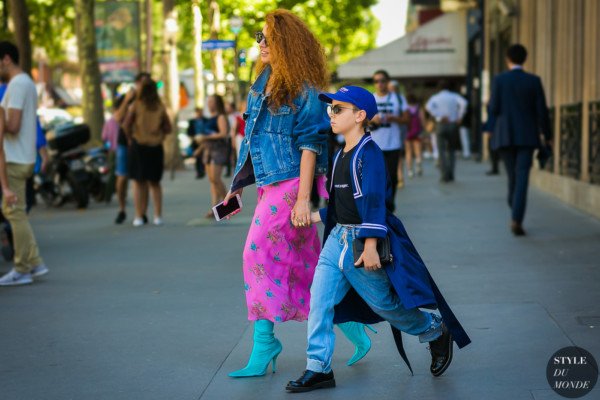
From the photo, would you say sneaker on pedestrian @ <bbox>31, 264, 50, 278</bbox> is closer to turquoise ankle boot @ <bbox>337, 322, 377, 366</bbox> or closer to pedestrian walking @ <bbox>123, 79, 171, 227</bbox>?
pedestrian walking @ <bbox>123, 79, 171, 227</bbox>

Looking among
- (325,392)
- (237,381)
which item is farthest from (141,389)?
(325,392)

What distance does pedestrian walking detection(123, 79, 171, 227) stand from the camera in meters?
15.0

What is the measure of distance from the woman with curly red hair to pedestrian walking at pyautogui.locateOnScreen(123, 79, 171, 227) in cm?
895

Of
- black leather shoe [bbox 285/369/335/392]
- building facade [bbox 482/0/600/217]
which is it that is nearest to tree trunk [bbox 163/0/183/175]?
building facade [bbox 482/0/600/217]

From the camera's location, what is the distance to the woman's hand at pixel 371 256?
5.57m

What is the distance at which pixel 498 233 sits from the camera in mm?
12688

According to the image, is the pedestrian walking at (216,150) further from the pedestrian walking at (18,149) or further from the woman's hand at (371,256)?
the woman's hand at (371,256)

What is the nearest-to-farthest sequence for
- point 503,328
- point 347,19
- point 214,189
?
point 503,328, point 214,189, point 347,19

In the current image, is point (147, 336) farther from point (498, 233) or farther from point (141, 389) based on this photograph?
point (498, 233)

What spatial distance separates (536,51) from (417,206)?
758 cm

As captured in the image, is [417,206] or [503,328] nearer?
[503,328]

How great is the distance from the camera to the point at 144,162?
1502 centimetres

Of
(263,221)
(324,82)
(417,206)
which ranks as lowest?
(417,206)

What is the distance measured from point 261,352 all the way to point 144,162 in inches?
360
